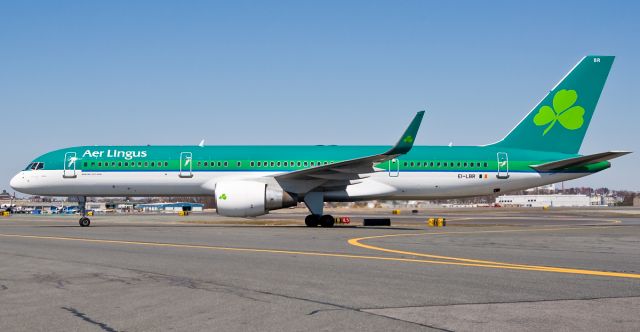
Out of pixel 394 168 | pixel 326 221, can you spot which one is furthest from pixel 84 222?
pixel 394 168

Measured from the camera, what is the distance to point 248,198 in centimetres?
2888

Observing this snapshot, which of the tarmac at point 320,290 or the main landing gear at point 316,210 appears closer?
the tarmac at point 320,290

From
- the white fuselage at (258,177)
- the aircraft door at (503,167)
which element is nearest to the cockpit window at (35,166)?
the white fuselage at (258,177)

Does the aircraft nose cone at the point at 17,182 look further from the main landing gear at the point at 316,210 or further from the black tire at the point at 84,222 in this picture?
the main landing gear at the point at 316,210

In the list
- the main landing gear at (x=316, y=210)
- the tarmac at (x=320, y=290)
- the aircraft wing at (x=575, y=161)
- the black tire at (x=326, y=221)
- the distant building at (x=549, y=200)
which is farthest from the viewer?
the distant building at (x=549, y=200)

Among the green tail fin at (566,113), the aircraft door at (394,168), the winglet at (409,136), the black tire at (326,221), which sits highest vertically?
the green tail fin at (566,113)

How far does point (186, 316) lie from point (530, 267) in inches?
285

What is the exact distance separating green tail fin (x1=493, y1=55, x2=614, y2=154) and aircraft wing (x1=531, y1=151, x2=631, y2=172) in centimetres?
151

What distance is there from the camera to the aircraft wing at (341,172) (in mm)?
27016

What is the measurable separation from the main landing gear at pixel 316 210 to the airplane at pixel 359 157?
0.17 ft

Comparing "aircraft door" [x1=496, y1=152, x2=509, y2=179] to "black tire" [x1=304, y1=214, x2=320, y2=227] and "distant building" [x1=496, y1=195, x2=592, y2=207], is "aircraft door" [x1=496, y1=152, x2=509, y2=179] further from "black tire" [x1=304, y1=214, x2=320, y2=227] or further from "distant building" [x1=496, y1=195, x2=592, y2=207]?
"distant building" [x1=496, y1=195, x2=592, y2=207]

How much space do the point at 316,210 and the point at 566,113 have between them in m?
14.6

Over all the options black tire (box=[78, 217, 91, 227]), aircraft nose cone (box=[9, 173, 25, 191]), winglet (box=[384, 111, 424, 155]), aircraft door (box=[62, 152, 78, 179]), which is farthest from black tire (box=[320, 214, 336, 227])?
aircraft nose cone (box=[9, 173, 25, 191])

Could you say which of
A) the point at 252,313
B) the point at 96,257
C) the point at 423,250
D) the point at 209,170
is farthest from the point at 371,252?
the point at 209,170
